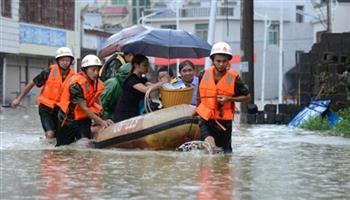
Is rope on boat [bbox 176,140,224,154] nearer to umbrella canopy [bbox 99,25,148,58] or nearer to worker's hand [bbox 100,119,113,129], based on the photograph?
worker's hand [bbox 100,119,113,129]

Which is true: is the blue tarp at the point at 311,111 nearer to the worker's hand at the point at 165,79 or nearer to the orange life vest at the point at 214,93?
the worker's hand at the point at 165,79

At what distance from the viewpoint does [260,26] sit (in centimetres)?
6444

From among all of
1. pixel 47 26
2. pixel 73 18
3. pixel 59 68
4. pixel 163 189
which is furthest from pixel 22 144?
pixel 73 18

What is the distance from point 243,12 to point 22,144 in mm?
10139

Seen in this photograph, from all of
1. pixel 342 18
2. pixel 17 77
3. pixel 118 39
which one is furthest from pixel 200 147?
pixel 17 77

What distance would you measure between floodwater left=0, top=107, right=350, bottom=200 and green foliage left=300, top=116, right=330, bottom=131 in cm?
417

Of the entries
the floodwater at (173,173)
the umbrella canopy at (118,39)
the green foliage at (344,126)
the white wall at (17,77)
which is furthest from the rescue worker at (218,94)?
the white wall at (17,77)

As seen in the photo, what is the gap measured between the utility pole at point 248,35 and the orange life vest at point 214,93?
1077 centimetres

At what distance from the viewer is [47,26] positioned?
160ft

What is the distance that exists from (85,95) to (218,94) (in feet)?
6.87

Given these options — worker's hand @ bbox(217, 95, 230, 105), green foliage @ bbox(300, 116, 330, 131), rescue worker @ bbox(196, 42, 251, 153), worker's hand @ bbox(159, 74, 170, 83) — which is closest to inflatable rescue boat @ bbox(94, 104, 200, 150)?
rescue worker @ bbox(196, 42, 251, 153)

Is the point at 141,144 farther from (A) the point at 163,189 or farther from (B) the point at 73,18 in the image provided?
(B) the point at 73,18

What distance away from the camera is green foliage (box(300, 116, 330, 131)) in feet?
56.8

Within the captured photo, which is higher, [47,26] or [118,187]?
[47,26]
